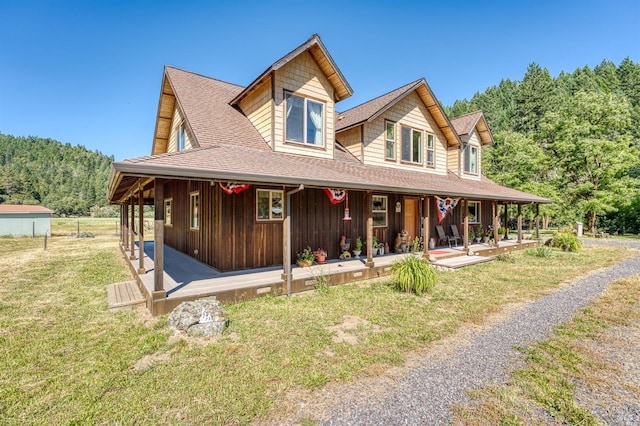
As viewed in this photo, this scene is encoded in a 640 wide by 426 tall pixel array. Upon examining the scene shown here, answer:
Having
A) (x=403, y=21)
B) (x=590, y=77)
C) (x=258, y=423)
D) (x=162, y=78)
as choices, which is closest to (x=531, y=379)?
(x=258, y=423)

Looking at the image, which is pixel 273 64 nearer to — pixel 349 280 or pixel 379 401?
pixel 349 280

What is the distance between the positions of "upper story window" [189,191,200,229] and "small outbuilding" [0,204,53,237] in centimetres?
2122

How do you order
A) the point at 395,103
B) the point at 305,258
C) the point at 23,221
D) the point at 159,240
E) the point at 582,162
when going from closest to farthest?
the point at 159,240 < the point at 305,258 < the point at 395,103 < the point at 582,162 < the point at 23,221

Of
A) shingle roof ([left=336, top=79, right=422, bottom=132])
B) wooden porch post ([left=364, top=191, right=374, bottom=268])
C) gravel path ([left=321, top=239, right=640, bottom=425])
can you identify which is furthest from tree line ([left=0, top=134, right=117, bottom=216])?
gravel path ([left=321, top=239, right=640, bottom=425])

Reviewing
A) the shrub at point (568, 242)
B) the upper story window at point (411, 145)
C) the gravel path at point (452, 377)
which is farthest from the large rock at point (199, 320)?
the shrub at point (568, 242)

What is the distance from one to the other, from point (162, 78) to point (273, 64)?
5.11 metres

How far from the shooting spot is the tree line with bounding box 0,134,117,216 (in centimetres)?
7081

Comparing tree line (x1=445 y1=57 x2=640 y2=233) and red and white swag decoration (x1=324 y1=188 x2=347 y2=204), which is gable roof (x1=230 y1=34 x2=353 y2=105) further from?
tree line (x1=445 y1=57 x2=640 y2=233)

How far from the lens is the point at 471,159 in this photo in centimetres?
1505

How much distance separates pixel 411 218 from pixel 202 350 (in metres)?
9.98

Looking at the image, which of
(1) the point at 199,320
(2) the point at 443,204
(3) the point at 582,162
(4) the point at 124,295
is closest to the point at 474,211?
(2) the point at 443,204

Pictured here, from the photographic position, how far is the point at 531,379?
325cm

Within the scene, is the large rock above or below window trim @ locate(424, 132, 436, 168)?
below

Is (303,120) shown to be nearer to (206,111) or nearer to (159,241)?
(206,111)
